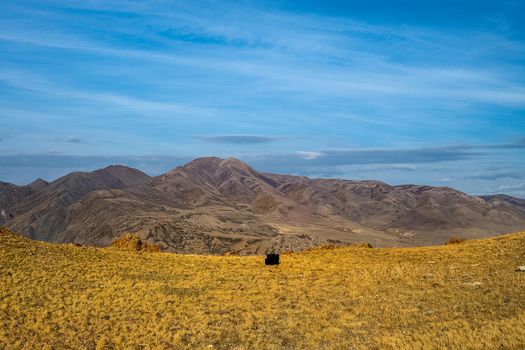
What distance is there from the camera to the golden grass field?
1014 inches

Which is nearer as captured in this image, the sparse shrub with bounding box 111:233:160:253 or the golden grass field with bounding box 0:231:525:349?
the golden grass field with bounding box 0:231:525:349

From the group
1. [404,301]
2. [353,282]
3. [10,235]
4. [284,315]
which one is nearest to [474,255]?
[353,282]

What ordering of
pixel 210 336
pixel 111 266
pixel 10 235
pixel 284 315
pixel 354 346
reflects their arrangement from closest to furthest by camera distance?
pixel 354 346 < pixel 210 336 < pixel 284 315 < pixel 111 266 < pixel 10 235

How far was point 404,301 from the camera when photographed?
31266mm

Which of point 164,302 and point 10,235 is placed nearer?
point 164,302

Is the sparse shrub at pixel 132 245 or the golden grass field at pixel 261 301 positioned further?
the sparse shrub at pixel 132 245

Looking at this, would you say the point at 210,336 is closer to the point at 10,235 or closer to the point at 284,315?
the point at 284,315

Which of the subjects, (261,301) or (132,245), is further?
(132,245)

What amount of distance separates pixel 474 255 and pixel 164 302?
1057 inches

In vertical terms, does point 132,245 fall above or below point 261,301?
above

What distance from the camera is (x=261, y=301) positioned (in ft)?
111

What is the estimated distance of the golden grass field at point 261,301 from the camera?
2577 cm

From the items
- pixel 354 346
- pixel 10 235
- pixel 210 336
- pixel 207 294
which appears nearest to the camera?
pixel 354 346

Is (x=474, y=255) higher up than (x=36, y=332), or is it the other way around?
(x=474, y=255)
